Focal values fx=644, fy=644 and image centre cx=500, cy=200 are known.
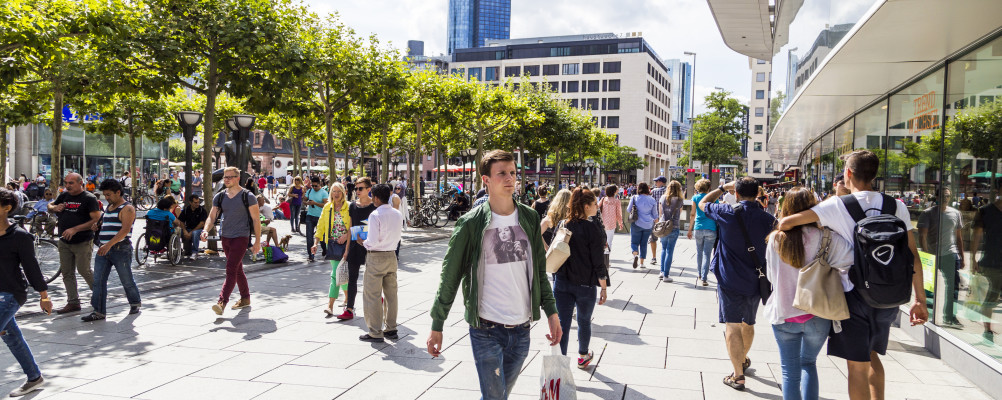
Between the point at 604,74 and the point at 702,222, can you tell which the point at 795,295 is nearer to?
the point at 702,222

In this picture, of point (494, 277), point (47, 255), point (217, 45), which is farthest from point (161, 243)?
point (494, 277)

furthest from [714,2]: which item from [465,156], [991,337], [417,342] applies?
[465,156]

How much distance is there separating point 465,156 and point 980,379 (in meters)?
24.3

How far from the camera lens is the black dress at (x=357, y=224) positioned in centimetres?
692

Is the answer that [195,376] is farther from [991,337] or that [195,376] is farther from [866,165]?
[991,337]

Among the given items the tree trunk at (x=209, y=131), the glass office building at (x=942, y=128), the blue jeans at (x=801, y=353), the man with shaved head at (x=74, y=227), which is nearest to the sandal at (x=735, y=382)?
the blue jeans at (x=801, y=353)

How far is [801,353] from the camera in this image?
3.88 meters

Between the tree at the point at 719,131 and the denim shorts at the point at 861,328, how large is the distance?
60.9 m

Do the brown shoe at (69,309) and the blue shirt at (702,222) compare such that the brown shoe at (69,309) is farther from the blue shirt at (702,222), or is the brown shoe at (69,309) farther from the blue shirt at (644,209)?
the blue shirt at (702,222)

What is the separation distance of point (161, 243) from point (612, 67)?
245 ft

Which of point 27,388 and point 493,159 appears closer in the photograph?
point 493,159

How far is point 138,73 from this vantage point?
40.5 ft

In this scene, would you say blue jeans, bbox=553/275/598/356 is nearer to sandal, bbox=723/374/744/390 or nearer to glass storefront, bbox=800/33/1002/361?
sandal, bbox=723/374/744/390

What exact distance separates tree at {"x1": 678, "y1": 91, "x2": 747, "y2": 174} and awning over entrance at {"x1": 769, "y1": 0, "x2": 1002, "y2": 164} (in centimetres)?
5403
